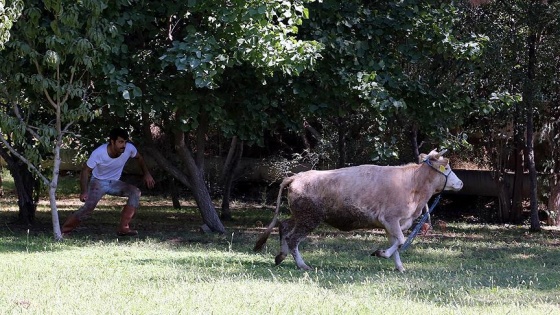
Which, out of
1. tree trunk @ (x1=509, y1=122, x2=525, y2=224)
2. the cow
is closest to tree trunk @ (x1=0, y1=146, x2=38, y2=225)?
the cow

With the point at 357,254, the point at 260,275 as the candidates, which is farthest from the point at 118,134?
the point at 260,275

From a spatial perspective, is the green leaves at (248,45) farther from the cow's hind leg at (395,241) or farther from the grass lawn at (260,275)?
the cow's hind leg at (395,241)

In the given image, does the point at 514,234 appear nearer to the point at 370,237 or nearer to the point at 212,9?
the point at 370,237

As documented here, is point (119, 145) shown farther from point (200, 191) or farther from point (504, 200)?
point (504, 200)

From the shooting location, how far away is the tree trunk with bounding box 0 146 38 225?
17.8m

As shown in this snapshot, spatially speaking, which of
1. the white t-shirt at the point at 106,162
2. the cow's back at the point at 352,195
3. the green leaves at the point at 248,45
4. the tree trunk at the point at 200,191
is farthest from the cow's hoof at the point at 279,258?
the tree trunk at the point at 200,191

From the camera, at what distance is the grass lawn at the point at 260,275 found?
8.09m

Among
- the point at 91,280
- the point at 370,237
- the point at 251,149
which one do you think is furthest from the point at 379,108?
the point at 251,149

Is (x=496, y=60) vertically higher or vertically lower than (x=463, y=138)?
higher

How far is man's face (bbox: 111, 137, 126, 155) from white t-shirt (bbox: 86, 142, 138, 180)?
0.12m

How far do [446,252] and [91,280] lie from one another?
6518 mm

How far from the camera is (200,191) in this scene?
57.7ft

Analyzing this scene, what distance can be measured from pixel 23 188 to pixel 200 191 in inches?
137

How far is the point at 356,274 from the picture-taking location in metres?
10.8
